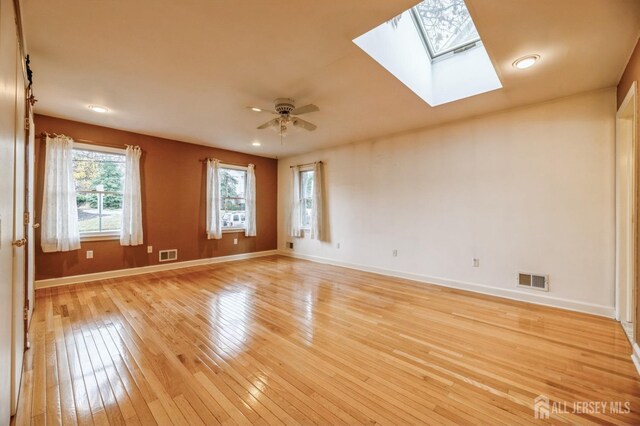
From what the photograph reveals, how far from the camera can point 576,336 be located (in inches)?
96.7

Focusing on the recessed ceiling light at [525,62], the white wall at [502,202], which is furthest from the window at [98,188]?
the recessed ceiling light at [525,62]

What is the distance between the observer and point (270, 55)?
233 cm

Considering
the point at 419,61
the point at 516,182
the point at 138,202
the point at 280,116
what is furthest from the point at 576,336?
the point at 138,202

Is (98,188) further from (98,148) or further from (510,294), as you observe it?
(510,294)

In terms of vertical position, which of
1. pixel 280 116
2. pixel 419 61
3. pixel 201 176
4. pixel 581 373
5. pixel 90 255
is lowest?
Answer: pixel 581 373

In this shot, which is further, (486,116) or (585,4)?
(486,116)

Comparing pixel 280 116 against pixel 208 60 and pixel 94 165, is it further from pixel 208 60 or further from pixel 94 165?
pixel 94 165

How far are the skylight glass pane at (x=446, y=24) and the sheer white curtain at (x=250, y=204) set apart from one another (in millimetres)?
4457

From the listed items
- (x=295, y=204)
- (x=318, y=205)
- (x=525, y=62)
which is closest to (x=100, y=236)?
(x=295, y=204)

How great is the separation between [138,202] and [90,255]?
3.56ft

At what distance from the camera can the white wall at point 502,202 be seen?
3.00 meters

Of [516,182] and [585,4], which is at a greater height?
[585,4]

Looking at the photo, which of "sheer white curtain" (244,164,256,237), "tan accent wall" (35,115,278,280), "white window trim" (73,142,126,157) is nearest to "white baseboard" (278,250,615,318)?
"sheer white curtain" (244,164,256,237)

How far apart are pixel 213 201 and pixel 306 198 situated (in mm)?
2087
